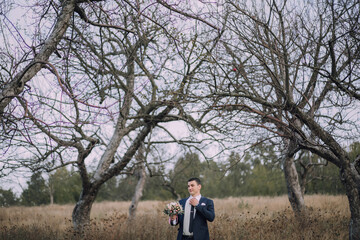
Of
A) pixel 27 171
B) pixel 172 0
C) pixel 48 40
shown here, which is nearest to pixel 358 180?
pixel 172 0

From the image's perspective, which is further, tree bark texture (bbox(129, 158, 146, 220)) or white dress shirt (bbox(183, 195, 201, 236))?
tree bark texture (bbox(129, 158, 146, 220))

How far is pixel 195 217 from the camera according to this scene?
4250mm

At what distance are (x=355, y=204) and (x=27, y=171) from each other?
6691 mm

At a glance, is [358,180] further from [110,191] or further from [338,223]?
[110,191]

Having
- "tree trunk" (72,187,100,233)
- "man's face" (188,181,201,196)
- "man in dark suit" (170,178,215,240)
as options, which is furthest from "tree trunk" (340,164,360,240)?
"tree trunk" (72,187,100,233)

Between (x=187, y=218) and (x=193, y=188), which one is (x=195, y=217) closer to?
(x=187, y=218)

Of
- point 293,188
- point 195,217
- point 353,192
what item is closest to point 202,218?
point 195,217

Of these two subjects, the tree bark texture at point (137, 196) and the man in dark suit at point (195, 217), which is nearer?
the man in dark suit at point (195, 217)

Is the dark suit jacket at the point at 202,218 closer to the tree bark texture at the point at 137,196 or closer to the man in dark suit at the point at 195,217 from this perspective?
the man in dark suit at the point at 195,217

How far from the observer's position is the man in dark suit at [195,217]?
414cm

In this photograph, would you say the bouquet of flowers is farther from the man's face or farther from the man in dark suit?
the man's face

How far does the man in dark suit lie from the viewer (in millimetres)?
4137

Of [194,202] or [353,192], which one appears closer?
[194,202]

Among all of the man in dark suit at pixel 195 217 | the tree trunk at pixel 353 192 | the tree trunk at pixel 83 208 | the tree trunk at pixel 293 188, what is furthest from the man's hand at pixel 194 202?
the tree trunk at pixel 293 188
